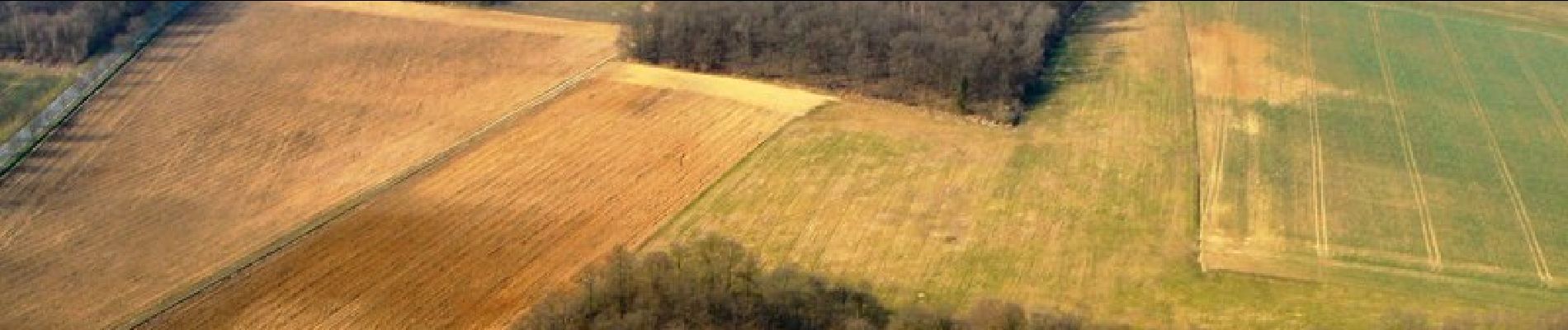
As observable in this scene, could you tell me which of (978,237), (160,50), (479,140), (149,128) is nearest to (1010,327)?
(978,237)

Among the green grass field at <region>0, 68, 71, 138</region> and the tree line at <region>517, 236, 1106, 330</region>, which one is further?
the green grass field at <region>0, 68, 71, 138</region>

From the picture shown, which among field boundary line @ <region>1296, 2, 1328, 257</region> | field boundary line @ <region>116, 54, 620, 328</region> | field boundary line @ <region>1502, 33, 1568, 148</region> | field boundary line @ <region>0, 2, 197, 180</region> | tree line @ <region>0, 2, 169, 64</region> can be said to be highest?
tree line @ <region>0, 2, 169, 64</region>

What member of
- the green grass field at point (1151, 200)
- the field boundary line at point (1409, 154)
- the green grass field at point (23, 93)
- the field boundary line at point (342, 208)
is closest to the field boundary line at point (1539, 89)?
the green grass field at point (1151, 200)

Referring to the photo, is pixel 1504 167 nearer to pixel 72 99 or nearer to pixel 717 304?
pixel 717 304

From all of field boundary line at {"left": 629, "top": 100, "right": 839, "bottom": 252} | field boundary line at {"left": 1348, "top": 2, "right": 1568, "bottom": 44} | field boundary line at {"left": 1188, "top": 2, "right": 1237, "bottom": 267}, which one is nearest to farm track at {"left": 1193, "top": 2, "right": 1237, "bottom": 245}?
field boundary line at {"left": 1188, "top": 2, "right": 1237, "bottom": 267}

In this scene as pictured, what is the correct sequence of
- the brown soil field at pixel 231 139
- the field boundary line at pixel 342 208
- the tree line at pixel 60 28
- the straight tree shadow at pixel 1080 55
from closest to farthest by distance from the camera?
the field boundary line at pixel 342 208, the brown soil field at pixel 231 139, the straight tree shadow at pixel 1080 55, the tree line at pixel 60 28

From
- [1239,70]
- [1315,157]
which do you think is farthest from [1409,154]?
[1239,70]

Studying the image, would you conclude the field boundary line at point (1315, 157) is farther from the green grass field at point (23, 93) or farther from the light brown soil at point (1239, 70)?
the green grass field at point (23, 93)

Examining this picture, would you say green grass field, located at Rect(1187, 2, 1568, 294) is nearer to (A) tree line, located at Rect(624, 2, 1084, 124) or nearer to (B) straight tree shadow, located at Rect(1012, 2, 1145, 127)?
(B) straight tree shadow, located at Rect(1012, 2, 1145, 127)
